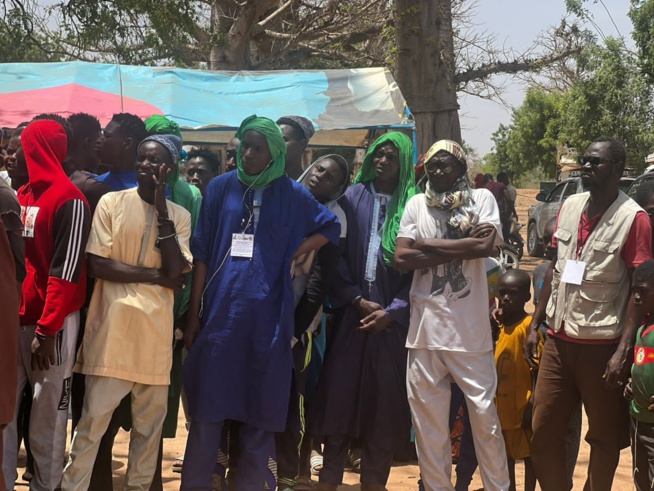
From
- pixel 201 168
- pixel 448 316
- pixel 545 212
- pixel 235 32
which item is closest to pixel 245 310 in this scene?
pixel 448 316

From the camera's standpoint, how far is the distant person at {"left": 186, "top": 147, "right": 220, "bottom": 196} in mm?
6367

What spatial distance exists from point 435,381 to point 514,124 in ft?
134

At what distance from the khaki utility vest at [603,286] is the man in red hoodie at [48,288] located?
2442 mm

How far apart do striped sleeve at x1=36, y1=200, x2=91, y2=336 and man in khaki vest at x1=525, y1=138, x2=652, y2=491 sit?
7.90ft

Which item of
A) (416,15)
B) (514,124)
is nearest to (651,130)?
(416,15)

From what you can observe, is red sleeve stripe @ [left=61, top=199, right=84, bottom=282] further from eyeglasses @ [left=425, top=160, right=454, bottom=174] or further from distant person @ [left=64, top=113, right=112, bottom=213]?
eyeglasses @ [left=425, top=160, right=454, bottom=174]

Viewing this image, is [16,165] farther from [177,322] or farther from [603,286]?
[603,286]

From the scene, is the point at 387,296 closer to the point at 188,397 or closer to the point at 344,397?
the point at 344,397

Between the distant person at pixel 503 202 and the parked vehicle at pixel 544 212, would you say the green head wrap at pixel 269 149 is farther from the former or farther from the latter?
the parked vehicle at pixel 544 212

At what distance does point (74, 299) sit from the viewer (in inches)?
167

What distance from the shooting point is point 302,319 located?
4938 mm

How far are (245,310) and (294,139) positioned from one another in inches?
58.6

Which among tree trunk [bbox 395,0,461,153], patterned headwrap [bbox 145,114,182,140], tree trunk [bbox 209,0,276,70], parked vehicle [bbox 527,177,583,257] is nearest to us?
patterned headwrap [bbox 145,114,182,140]

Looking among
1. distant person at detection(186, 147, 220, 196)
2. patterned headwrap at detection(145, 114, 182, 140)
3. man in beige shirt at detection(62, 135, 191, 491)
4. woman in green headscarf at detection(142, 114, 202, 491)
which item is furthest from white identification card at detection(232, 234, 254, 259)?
distant person at detection(186, 147, 220, 196)
